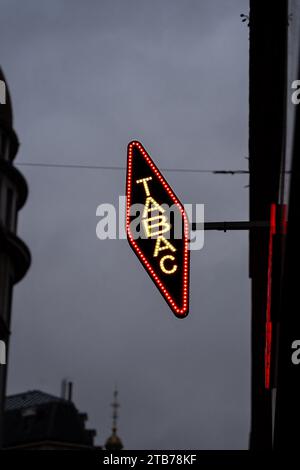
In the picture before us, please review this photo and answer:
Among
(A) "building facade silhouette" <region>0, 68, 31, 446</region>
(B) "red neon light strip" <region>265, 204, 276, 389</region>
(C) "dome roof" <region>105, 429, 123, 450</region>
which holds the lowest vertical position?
(C) "dome roof" <region>105, 429, 123, 450</region>

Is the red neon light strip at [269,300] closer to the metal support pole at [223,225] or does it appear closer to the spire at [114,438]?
the metal support pole at [223,225]

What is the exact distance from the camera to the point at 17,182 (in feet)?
216

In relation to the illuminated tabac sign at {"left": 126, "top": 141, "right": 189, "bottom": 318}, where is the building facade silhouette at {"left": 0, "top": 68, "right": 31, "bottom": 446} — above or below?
above

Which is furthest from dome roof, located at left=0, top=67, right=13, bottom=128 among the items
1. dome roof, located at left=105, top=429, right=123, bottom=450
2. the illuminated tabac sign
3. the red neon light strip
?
dome roof, located at left=105, top=429, right=123, bottom=450

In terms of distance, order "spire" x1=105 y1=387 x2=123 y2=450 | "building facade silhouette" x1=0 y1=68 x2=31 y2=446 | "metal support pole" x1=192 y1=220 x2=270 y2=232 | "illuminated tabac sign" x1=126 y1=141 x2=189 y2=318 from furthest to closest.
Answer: "spire" x1=105 y1=387 x2=123 y2=450
"building facade silhouette" x1=0 y1=68 x2=31 y2=446
"metal support pole" x1=192 y1=220 x2=270 y2=232
"illuminated tabac sign" x1=126 y1=141 x2=189 y2=318

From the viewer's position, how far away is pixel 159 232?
27.6 feet

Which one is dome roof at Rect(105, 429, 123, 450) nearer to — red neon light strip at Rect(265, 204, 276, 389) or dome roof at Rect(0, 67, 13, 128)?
dome roof at Rect(0, 67, 13, 128)

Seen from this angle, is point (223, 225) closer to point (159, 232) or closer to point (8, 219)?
point (159, 232)

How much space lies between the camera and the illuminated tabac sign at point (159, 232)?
27.0ft

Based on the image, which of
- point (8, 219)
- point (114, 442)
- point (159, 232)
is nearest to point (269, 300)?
point (159, 232)

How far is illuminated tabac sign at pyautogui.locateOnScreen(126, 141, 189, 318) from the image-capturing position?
8.23m

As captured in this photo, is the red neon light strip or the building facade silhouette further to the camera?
the building facade silhouette
